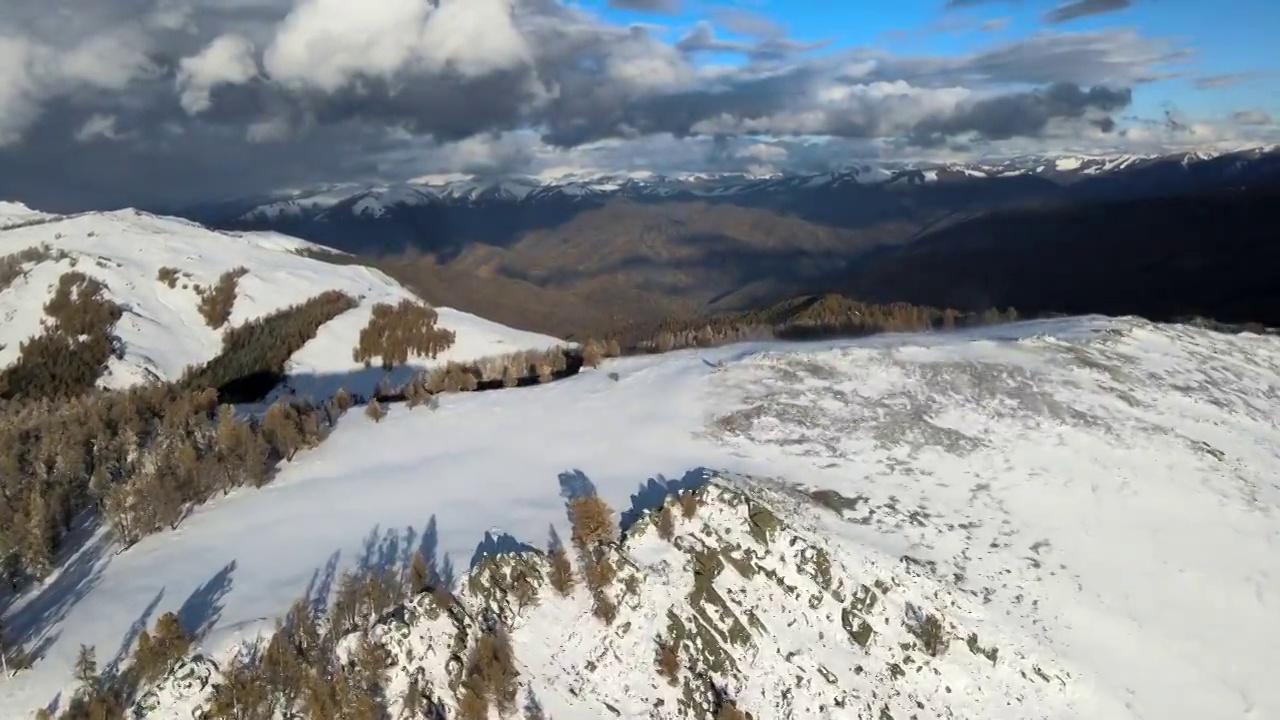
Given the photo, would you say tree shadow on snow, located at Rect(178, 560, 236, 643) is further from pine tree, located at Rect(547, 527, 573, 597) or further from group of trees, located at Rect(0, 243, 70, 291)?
group of trees, located at Rect(0, 243, 70, 291)

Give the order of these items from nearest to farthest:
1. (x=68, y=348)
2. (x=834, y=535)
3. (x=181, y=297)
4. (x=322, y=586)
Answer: (x=322, y=586) < (x=834, y=535) < (x=68, y=348) < (x=181, y=297)

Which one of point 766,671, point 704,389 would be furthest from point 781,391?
point 766,671

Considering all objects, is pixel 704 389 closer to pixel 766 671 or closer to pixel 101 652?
pixel 766 671

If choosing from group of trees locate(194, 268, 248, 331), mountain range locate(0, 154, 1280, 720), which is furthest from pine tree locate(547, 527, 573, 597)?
group of trees locate(194, 268, 248, 331)

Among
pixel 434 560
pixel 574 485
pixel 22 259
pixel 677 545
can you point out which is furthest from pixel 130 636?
pixel 22 259

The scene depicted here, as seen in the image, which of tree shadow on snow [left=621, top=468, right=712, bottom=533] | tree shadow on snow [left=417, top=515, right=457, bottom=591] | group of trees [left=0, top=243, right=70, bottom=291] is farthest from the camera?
Answer: group of trees [left=0, top=243, right=70, bottom=291]

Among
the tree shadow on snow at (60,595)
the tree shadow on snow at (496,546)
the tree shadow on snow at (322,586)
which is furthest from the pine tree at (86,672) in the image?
the tree shadow on snow at (496,546)

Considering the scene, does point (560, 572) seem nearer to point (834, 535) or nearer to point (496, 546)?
point (496, 546)
